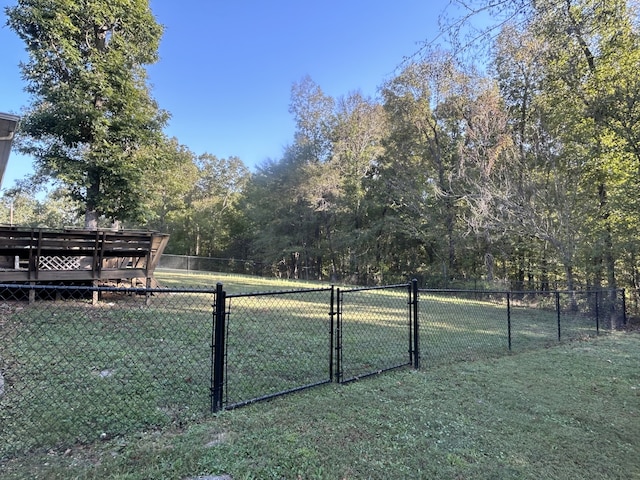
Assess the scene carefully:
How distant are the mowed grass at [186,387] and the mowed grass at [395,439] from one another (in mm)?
14

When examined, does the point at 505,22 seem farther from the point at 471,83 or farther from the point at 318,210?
the point at 318,210

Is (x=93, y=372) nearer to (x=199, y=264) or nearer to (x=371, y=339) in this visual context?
(x=371, y=339)

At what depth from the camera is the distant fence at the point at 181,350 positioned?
9.14 feet

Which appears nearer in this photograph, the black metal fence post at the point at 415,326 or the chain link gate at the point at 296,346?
the chain link gate at the point at 296,346

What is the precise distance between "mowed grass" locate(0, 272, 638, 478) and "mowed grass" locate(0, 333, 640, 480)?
1 cm

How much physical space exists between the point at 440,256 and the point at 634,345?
14.5 meters

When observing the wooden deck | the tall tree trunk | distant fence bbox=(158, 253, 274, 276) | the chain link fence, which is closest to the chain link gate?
the chain link fence

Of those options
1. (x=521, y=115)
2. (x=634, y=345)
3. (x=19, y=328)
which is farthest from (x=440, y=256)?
(x=19, y=328)

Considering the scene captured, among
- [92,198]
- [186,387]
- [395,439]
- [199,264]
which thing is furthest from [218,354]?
[199,264]

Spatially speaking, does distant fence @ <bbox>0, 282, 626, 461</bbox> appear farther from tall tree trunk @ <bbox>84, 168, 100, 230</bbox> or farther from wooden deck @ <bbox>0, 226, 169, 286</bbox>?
tall tree trunk @ <bbox>84, 168, 100, 230</bbox>

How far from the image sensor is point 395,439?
2635 mm

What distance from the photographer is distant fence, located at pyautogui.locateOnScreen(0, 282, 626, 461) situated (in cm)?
279

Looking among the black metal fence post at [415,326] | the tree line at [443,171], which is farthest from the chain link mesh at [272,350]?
the tree line at [443,171]

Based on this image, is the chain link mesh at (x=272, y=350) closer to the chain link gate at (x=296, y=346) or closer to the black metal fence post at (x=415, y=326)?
the chain link gate at (x=296, y=346)
